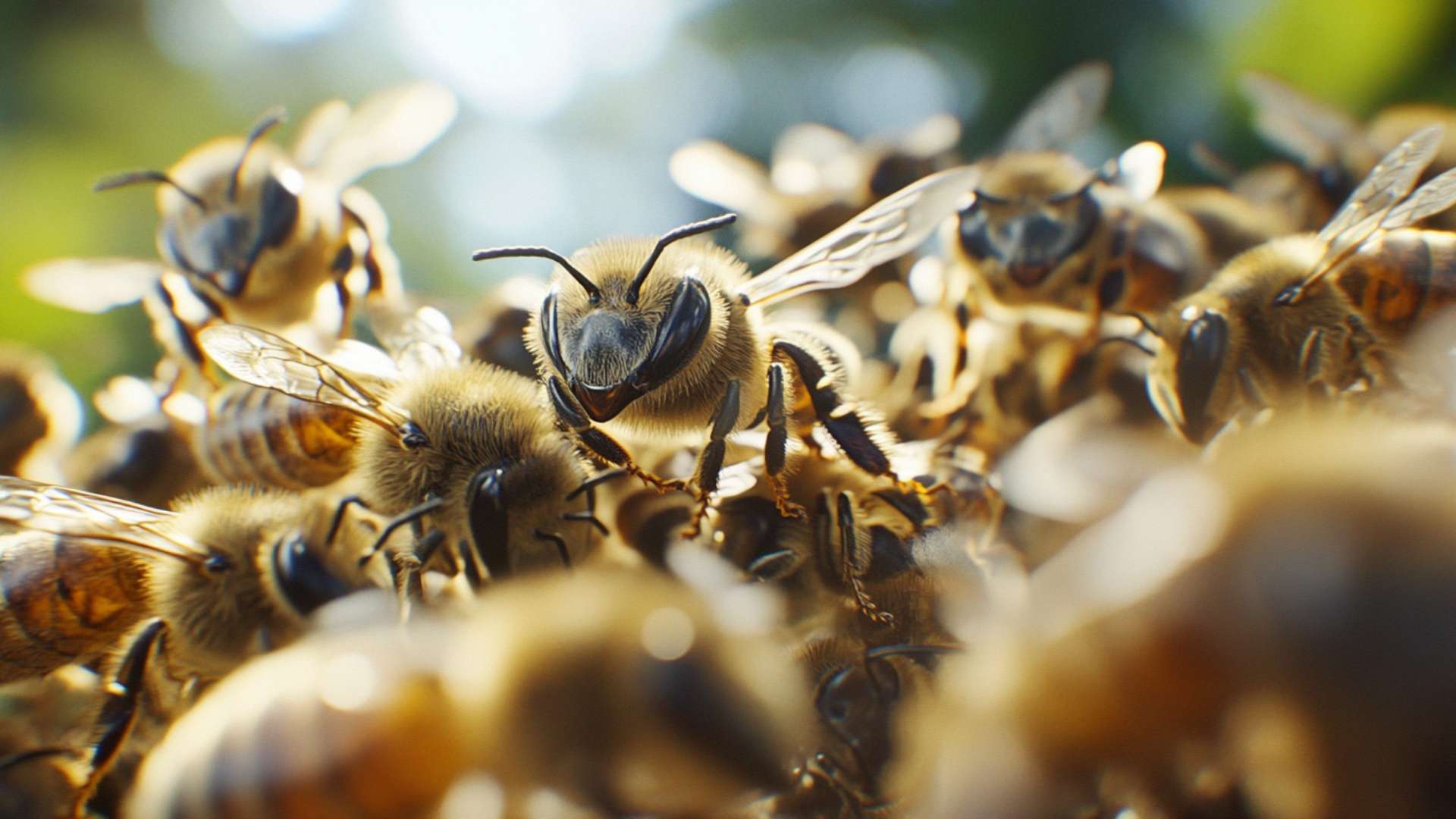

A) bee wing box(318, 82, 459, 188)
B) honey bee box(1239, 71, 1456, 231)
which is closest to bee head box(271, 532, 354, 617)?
bee wing box(318, 82, 459, 188)

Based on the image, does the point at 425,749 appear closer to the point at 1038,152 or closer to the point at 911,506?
the point at 911,506

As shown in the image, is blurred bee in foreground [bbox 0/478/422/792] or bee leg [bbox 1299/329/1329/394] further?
blurred bee in foreground [bbox 0/478/422/792]

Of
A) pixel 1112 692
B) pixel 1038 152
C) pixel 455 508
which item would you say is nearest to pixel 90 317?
pixel 455 508

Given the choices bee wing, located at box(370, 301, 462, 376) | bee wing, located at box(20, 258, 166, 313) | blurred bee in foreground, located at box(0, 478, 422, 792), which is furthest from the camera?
bee wing, located at box(20, 258, 166, 313)

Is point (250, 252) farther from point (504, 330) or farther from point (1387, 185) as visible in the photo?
point (1387, 185)

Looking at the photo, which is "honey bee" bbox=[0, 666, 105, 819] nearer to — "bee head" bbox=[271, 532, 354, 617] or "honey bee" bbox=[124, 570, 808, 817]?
"bee head" bbox=[271, 532, 354, 617]

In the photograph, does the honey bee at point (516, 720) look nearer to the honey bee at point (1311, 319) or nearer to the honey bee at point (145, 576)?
the honey bee at point (145, 576)

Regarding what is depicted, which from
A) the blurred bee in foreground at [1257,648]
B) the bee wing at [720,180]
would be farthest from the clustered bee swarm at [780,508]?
the bee wing at [720,180]

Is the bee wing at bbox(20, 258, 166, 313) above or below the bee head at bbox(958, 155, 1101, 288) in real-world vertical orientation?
below
